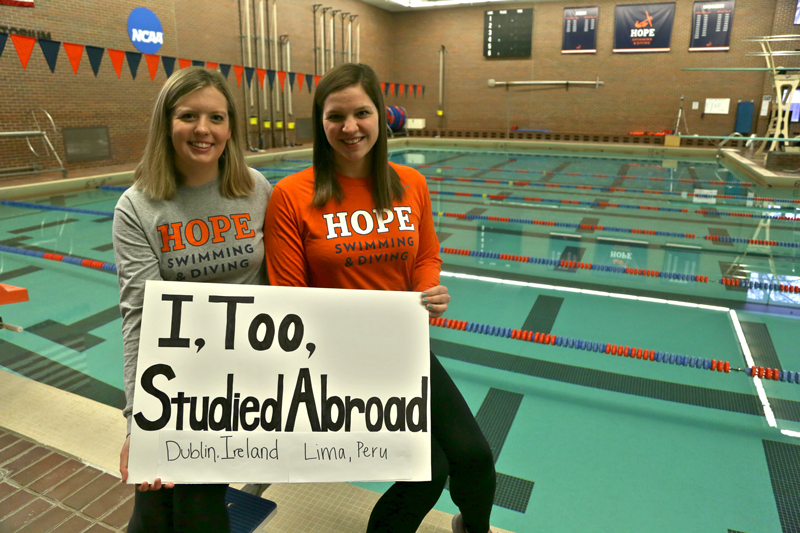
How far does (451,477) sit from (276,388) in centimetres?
58

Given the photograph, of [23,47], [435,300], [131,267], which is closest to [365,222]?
[435,300]

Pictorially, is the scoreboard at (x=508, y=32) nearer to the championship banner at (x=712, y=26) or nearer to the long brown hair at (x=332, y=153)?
the championship banner at (x=712, y=26)

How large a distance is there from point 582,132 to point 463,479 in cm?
1800

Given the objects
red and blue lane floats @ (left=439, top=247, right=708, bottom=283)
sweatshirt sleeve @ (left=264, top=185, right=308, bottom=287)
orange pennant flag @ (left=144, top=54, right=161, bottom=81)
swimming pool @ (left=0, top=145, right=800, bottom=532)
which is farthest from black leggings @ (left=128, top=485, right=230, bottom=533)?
orange pennant flag @ (left=144, top=54, right=161, bottom=81)

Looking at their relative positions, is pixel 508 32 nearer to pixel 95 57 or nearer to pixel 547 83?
pixel 547 83

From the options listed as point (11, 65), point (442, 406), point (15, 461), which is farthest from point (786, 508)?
point (11, 65)

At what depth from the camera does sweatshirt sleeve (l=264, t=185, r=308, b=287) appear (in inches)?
60.9

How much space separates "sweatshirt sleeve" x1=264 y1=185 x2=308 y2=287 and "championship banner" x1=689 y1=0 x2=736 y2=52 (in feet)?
59.2

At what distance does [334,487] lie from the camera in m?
1.81

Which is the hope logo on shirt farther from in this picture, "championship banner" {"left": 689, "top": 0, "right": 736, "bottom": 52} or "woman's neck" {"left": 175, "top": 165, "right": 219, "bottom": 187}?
"championship banner" {"left": 689, "top": 0, "right": 736, "bottom": 52}

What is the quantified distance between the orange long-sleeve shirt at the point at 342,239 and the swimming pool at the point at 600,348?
0.94 meters

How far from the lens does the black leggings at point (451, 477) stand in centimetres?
138

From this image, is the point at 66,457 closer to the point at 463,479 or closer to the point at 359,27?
the point at 463,479

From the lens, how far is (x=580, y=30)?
1686 cm
